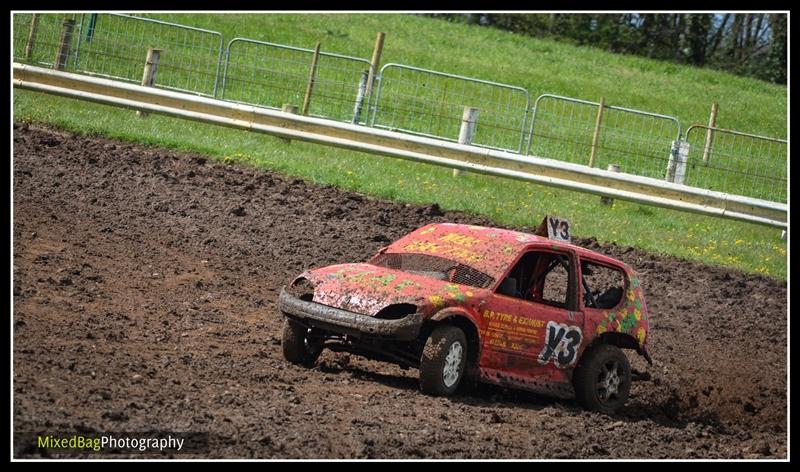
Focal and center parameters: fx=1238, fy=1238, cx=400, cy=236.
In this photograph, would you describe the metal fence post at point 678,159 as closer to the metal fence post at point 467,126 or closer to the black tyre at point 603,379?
the metal fence post at point 467,126

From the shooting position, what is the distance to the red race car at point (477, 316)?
949cm

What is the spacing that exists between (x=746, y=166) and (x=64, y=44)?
11.8 meters

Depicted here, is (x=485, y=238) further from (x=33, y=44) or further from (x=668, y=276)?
(x=33, y=44)

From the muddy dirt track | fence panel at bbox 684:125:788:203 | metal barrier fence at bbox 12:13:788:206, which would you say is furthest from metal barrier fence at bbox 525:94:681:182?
the muddy dirt track

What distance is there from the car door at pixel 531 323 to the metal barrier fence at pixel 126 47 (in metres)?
11.4

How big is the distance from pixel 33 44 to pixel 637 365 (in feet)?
41.6

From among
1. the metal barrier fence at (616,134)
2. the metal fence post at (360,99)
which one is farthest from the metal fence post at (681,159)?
the metal fence post at (360,99)

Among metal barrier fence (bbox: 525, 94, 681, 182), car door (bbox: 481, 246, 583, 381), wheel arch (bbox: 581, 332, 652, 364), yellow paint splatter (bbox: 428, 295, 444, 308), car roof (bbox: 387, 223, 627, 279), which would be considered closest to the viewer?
yellow paint splatter (bbox: 428, 295, 444, 308)

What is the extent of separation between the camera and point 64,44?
20828 mm

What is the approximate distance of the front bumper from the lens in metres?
9.29

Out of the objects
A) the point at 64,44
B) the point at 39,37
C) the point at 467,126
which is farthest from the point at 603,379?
the point at 39,37

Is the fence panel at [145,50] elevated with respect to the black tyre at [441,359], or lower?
elevated

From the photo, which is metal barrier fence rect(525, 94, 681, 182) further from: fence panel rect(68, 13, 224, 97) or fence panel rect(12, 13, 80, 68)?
fence panel rect(12, 13, 80, 68)

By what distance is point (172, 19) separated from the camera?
35500 millimetres
